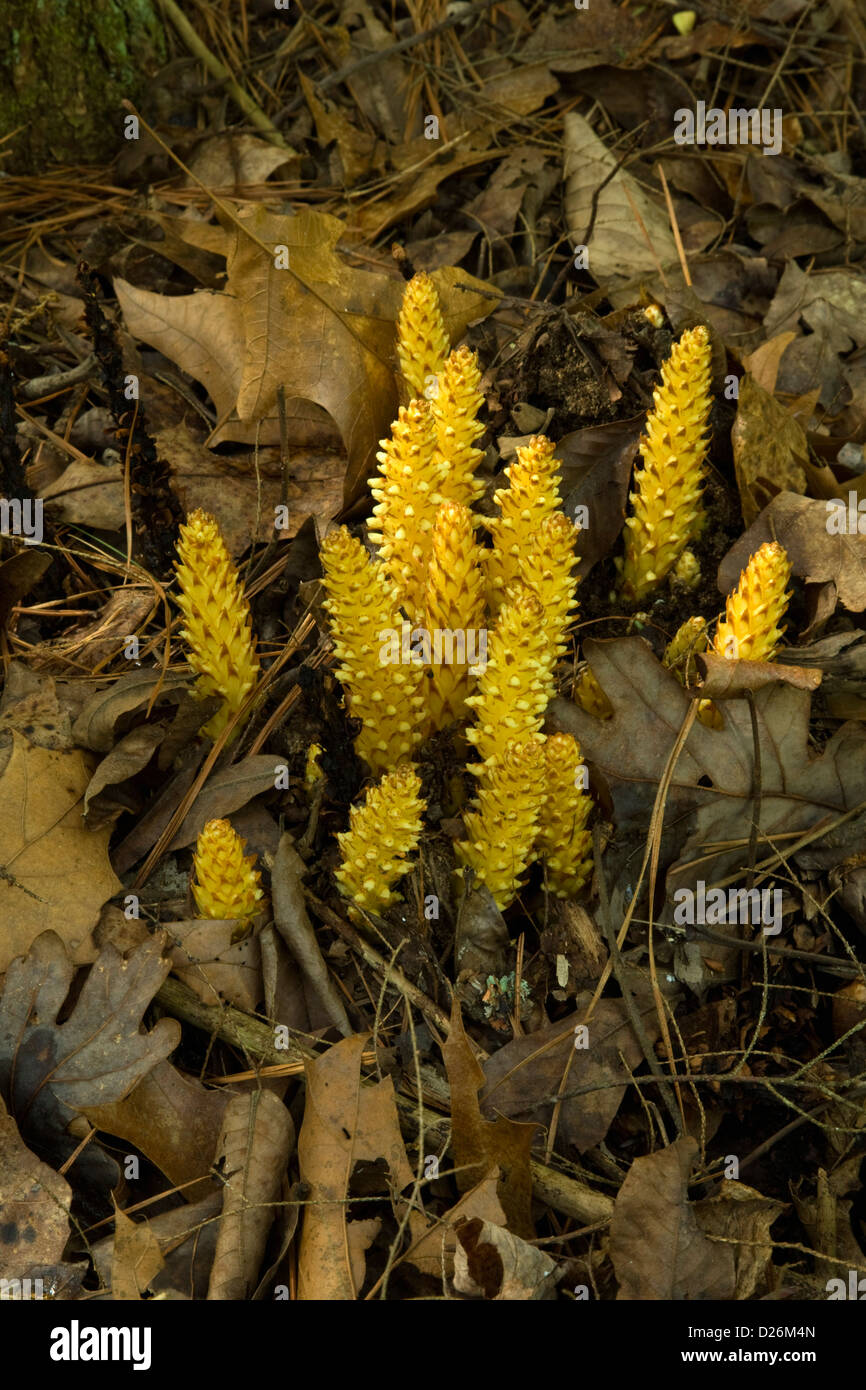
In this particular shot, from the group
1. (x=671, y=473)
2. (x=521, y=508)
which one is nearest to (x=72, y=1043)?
(x=521, y=508)

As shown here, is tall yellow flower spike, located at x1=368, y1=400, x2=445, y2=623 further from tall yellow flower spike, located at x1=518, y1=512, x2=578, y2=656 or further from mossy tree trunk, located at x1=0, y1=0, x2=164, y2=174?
mossy tree trunk, located at x1=0, y1=0, x2=164, y2=174

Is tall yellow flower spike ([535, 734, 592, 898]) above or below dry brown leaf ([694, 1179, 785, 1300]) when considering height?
above

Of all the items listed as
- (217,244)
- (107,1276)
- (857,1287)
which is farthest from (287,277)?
(857,1287)

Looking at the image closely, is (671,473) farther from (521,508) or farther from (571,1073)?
(571,1073)

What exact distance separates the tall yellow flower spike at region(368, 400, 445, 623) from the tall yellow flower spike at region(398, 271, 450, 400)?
280mm

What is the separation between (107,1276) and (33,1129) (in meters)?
0.35

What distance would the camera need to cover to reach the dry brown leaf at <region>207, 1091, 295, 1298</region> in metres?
2.08

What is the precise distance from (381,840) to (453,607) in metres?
0.54

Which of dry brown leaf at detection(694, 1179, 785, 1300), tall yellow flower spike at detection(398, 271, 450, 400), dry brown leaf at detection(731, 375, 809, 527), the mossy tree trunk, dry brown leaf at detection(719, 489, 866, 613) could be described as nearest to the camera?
dry brown leaf at detection(694, 1179, 785, 1300)

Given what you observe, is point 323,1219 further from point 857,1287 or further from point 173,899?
point 857,1287

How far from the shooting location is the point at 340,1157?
7.15 ft

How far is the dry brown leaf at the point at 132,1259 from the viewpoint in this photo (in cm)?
201

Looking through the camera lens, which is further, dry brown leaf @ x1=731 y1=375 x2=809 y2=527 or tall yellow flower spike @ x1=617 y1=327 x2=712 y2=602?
dry brown leaf @ x1=731 y1=375 x2=809 y2=527

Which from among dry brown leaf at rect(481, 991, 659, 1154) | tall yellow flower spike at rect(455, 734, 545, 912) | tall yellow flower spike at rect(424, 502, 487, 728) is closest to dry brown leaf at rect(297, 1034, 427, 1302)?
dry brown leaf at rect(481, 991, 659, 1154)
